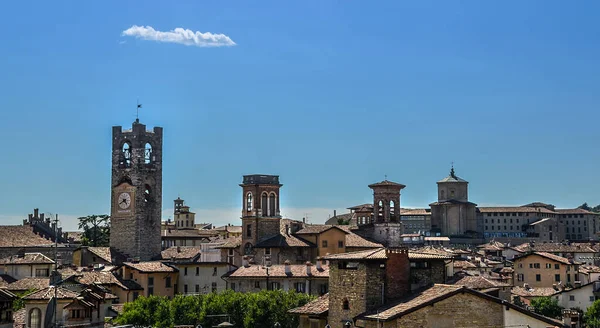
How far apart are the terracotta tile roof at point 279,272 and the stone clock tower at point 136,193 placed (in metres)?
26.3

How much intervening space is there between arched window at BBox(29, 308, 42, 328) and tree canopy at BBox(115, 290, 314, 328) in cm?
1572

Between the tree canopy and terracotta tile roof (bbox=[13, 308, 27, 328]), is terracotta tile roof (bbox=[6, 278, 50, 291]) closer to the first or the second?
the tree canopy

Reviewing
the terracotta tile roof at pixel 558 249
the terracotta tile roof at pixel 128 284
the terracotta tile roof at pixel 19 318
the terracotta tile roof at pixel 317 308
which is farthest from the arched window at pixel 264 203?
the terracotta tile roof at pixel 558 249

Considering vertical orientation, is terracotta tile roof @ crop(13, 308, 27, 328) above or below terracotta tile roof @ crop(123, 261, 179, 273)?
below

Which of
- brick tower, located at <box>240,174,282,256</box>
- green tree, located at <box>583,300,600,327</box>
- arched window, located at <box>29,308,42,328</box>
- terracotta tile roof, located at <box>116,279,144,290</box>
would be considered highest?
brick tower, located at <box>240,174,282,256</box>

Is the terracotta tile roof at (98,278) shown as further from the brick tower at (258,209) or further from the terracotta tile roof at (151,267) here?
the brick tower at (258,209)

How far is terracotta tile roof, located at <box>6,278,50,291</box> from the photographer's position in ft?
221

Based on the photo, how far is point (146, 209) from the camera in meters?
104

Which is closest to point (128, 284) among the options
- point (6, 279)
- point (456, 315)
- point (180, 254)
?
point (6, 279)

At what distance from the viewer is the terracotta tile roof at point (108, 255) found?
307 feet

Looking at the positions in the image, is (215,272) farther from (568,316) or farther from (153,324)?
(568,316)

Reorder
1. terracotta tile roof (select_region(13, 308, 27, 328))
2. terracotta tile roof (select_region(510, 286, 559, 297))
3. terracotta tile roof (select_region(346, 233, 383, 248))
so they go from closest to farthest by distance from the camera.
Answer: terracotta tile roof (select_region(13, 308, 27, 328)) < terracotta tile roof (select_region(346, 233, 383, 248)) < terracotta tile roof (select_region(510, 286, 559, 297))

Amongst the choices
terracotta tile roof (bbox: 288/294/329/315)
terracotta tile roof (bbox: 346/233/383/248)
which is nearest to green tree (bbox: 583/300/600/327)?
terracotta tile roof (bbox: 346/233/383/248)

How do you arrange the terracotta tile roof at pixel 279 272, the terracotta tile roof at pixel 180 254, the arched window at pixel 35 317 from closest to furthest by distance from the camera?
the arched window at pixel 35 317 < the terracotta tile roof at pixel 279 272 < the terracotta tile roof at pixel 180 254
